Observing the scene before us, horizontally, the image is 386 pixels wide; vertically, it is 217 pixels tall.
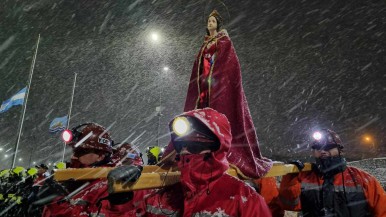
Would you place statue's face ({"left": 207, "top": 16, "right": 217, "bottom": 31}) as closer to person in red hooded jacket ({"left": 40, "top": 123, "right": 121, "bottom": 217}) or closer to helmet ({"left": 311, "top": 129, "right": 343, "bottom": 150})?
person in red hooded jacket ({"left": 40, "top": 123, "right": 121, "bottom": 217})

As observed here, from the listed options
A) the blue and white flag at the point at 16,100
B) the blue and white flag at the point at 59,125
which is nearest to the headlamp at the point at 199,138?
the blue and white flag at the point at 59,125

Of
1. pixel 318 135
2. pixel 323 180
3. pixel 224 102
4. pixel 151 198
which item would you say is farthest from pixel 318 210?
pixel 151 198

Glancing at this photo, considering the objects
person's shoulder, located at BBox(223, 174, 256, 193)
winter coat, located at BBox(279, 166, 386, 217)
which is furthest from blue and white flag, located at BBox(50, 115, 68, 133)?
person's shoulder, located at BBox(223, 174, 256, 193)

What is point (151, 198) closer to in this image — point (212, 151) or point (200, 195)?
point (200, 195)

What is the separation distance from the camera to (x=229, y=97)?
9.07ft

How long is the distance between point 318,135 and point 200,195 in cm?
305

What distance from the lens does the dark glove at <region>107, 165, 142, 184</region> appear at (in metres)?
1.65

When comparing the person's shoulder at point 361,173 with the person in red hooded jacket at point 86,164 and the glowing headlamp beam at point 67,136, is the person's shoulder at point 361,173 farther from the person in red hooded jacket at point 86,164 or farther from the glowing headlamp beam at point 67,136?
the glowing headlamp beam at point 67,136

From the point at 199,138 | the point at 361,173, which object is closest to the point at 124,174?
the point at 199,138

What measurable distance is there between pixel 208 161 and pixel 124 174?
68 centimetres

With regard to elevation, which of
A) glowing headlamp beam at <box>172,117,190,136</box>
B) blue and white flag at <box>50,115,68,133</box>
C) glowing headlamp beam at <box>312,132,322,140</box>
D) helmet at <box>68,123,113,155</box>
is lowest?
glowing headlamp beam at <box>312,132,322,140</box>

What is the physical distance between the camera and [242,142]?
105 inches

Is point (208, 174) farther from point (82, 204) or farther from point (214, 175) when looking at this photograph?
point (82, 204)

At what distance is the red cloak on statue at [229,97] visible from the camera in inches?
103
